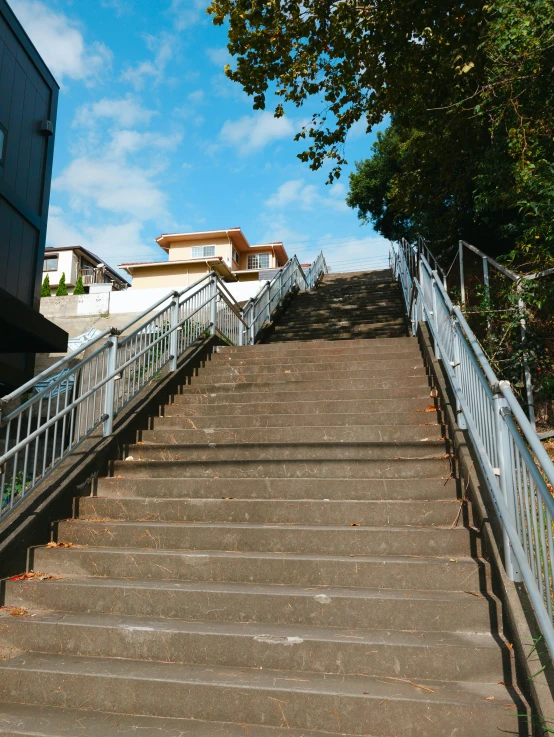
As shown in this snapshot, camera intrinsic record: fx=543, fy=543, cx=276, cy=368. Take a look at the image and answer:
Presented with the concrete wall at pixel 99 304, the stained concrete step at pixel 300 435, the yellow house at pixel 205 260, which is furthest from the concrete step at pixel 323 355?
the yellow house at pixel 205 260

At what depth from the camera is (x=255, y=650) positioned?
315 centimetres

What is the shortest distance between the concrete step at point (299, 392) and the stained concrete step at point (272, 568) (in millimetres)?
2816

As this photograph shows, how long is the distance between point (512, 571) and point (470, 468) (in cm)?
120

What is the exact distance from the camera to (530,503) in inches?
103

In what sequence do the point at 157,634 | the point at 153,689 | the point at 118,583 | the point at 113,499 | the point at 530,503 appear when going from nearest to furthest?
the point at 530,503 → the point at 153,689 → the point at 157,634 → the point at 118,583 → the point at 113,499

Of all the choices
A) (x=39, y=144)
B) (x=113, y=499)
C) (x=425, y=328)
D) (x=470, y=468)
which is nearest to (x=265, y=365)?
(x=425, y=328)

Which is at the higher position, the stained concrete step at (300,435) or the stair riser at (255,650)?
the stained concrete step at (300,435)

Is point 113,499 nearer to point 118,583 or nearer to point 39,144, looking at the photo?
point 118,583

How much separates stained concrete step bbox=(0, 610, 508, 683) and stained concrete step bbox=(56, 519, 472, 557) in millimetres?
737

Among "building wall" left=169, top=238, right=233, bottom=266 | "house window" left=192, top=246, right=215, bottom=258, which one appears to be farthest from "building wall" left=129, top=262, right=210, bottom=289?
"house window" left=192, top=246, right=215, bottom=258

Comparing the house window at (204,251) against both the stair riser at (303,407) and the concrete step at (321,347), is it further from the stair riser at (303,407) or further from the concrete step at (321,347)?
the stair riser at (303,407)

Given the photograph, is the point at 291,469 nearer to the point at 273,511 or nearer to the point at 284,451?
the point at 284,451

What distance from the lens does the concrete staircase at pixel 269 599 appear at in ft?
9.19

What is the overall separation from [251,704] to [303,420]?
338cm
